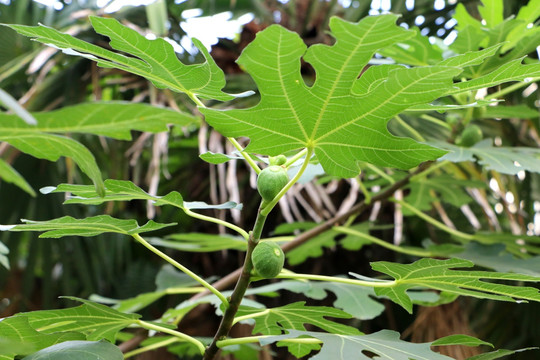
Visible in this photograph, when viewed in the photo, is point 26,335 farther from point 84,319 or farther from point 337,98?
point 337,98

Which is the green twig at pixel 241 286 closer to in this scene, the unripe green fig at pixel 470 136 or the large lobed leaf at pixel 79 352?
the large lobed leaf at pixel 79 352

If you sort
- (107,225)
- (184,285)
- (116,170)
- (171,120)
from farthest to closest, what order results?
(116,170) < (184,285) < (107,225) < (171,120)

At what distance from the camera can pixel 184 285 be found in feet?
3.49

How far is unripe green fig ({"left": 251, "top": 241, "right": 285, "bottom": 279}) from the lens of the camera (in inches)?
19.8

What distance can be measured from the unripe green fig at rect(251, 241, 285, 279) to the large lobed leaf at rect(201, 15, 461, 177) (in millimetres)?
88

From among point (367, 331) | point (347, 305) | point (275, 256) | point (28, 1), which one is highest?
point (28, 1)

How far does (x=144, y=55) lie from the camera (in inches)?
18.9

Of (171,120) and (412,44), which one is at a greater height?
(412,44)

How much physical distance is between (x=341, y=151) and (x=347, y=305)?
39 cm

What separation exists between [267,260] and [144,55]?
0.21m

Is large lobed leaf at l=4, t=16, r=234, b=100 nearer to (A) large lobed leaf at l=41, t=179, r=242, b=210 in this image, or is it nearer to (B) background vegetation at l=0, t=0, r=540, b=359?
(A) large lobed leaf at l=41, t=179, r=242, b=210

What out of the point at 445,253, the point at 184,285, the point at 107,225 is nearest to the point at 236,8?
the point at 184,285

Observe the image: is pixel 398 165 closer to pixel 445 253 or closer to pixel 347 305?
pixel 347 305

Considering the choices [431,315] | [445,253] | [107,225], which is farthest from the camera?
[431,315]
